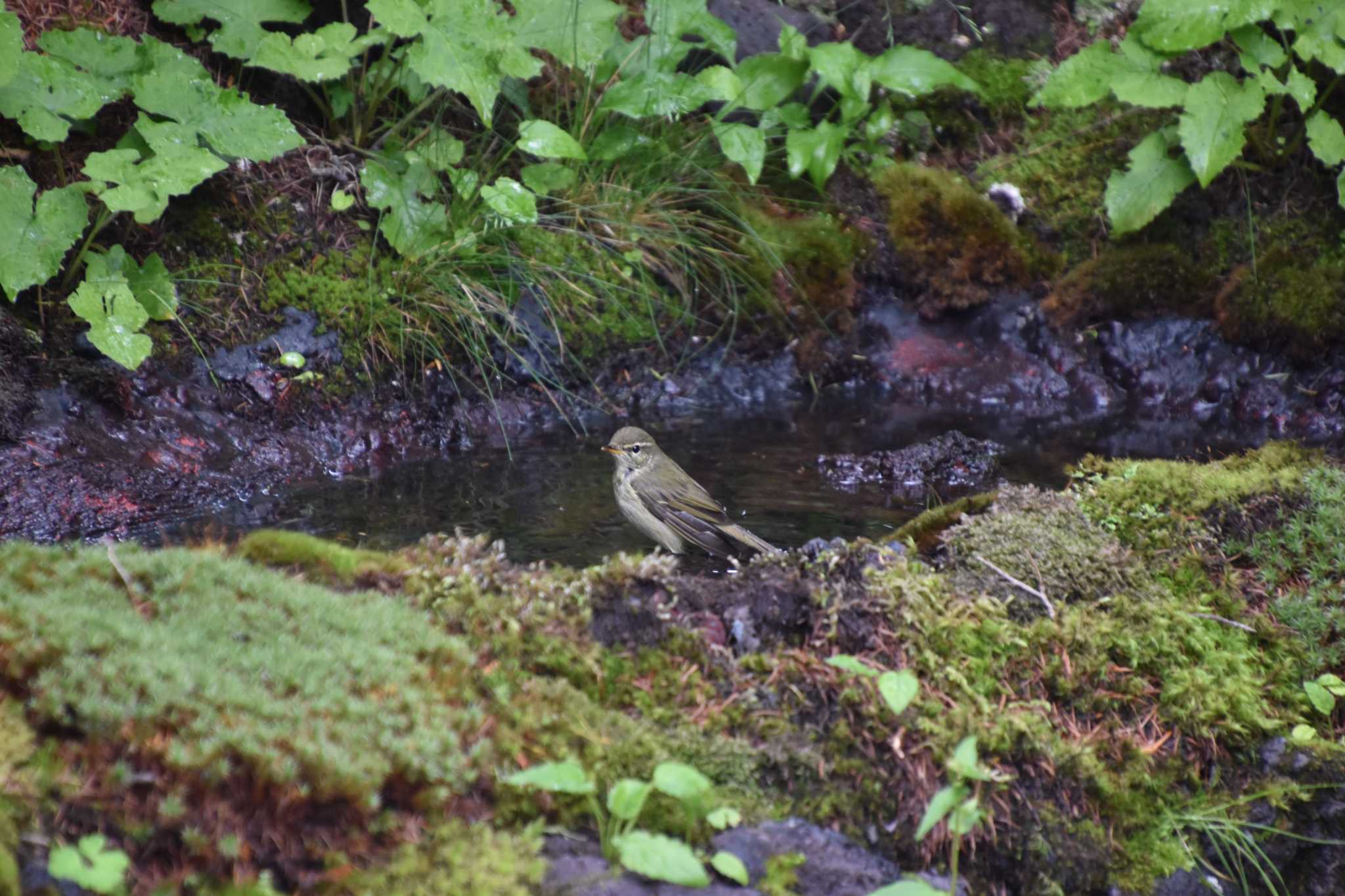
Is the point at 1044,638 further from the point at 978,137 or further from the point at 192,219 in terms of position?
the point at 978,137

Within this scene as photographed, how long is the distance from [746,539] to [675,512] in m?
0.45

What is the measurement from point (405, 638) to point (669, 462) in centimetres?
379

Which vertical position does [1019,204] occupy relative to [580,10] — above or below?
below

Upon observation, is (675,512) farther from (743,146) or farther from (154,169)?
(154,169)

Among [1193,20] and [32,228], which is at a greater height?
[1193,20]

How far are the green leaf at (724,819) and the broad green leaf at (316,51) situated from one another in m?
5.79

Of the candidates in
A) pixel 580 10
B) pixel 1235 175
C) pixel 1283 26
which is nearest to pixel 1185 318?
pixel 1235 175

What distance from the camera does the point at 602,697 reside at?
10.3 ft

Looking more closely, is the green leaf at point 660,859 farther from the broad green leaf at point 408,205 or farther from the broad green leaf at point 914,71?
the broad green leaf at point 914,71

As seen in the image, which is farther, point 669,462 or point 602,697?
point 669,462

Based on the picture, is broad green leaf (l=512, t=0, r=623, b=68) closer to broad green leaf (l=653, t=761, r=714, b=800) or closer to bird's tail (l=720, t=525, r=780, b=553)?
bird's tail (l=720, t=525, r=780, b=553)

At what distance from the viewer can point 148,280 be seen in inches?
259

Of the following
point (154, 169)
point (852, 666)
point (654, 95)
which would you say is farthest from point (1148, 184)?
point (154, 169)

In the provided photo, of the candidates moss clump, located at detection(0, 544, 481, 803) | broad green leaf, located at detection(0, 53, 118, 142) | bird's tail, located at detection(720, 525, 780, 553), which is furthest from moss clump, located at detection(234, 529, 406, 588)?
broad green leaf, located at detection(0, 53, 118, 142)
